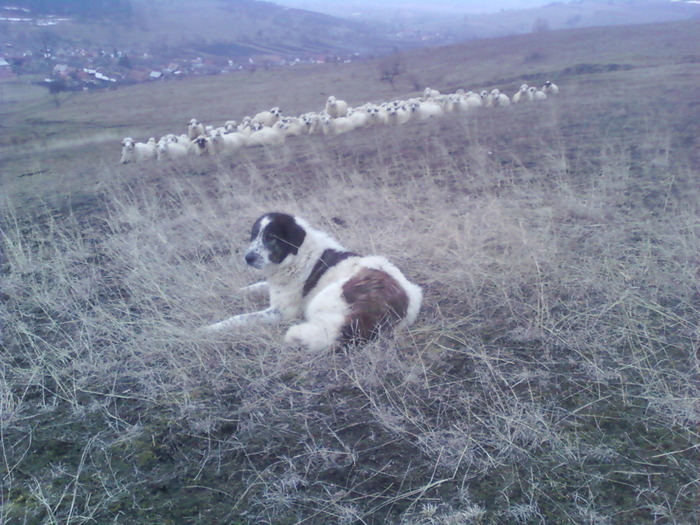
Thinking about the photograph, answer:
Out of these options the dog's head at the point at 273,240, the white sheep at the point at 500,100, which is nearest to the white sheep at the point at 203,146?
the white sheep at the point at 500,100

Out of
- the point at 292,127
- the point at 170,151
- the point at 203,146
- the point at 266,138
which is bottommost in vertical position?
the point at 170,151

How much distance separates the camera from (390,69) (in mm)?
25844

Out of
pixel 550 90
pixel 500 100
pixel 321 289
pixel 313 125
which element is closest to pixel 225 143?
pixel 313 125

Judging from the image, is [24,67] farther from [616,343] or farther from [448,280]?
[616,343]

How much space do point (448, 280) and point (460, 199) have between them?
7.98ft

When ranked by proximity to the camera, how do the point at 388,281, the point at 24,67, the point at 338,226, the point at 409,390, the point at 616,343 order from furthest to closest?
the point at 24,67
the point at 338,226
the point at 388,281
the point at 616,343
the point at 409,390

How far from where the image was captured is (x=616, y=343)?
3334mm

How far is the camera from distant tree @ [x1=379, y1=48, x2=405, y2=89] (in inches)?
954

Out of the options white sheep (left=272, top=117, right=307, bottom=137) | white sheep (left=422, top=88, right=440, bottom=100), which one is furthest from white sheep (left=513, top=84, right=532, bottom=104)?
white sheep (left=272, top=117, right=307, bottom=137)

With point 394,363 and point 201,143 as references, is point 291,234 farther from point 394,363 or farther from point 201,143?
point 201,143

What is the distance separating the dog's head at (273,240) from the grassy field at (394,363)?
59 centimetres

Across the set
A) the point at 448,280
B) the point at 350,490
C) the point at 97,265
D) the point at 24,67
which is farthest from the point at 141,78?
the point at 350,490

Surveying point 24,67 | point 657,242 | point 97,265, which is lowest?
point 97,265

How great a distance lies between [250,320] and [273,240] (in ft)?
2.15
